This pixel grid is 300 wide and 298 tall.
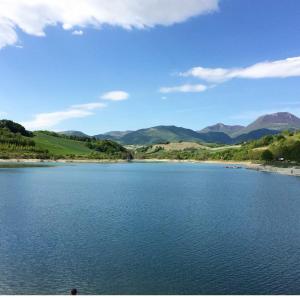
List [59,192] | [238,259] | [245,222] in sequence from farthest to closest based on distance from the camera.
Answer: [59,192], [245,222], [238,259]

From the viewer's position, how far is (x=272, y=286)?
36.1 meters

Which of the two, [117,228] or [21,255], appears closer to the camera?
[21,255]

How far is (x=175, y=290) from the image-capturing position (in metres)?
35.0

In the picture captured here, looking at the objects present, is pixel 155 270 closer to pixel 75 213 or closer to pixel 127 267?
pixel 127 267

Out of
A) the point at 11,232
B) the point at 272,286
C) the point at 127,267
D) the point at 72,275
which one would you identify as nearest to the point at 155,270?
the point at 127,267

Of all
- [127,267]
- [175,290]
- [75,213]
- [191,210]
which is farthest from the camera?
[191,210]

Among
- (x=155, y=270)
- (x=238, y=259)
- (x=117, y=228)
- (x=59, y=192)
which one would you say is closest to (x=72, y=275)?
(x=155, y=270)

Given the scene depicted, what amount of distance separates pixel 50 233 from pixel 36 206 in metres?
29.0

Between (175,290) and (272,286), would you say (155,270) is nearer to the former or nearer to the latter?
(175,290)

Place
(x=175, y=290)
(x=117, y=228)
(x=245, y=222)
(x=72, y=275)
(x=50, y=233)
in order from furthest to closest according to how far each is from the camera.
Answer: (x=245, y=222) < (x=117, y=228) < (x=50, y=233) < (x=72, y=275) < (x=175, y=290)

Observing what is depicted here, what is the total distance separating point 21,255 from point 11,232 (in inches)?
517

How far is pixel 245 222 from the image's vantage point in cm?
6956

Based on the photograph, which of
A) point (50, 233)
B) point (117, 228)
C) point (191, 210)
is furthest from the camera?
point (191, 210)

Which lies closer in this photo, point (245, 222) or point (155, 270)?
point (155, 270)
